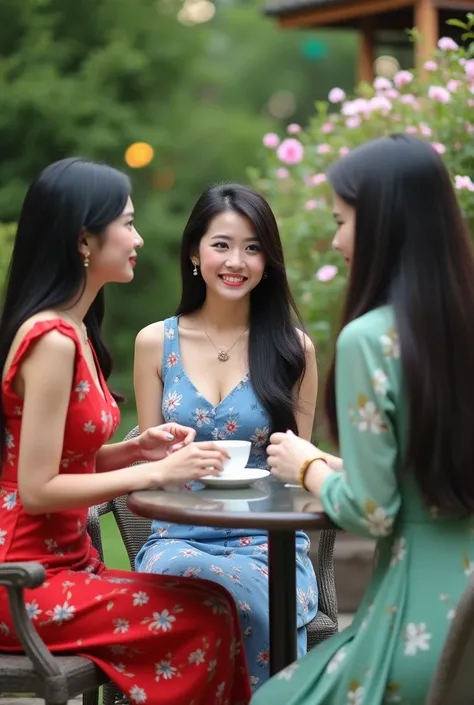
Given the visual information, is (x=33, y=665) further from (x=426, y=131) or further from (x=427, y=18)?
(x=427, y=18)

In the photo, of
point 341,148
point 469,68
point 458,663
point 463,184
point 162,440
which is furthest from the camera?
point 341,148

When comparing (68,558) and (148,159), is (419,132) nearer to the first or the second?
(68,558)

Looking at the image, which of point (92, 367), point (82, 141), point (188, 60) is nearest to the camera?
point (92, 367)

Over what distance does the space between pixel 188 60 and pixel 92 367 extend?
Answer: 11979 mm

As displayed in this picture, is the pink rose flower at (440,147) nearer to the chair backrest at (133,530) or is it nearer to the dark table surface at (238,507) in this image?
the chair backrest at (133,530)

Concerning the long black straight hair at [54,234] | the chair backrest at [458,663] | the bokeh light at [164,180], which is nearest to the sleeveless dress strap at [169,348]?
the long black straight hair at [54,234]

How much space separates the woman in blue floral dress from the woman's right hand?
629 millimetres

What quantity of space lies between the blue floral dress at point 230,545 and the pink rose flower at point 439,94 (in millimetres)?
2550

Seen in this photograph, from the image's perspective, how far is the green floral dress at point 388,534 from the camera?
236cm

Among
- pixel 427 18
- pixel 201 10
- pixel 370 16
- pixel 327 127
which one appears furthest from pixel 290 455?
pixel 201 10

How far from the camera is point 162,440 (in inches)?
125

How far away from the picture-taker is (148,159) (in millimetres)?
14547

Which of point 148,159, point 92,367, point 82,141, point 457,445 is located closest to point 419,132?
point 92,367

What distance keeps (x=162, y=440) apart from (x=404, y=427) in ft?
3.12
